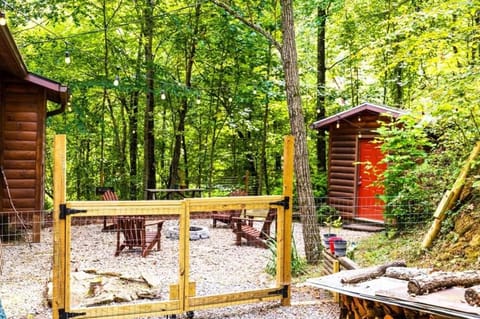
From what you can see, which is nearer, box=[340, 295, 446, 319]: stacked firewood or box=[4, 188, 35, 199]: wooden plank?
box=[340, 295, 446, 319]: stacked firewood

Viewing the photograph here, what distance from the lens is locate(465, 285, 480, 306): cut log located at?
2477 mm

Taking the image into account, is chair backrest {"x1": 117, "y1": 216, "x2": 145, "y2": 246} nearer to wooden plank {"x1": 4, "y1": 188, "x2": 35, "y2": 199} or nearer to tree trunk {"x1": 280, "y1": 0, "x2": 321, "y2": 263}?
wooden plank {"x1": 4, "y1": 188, "x2": 35, "y2": 199}

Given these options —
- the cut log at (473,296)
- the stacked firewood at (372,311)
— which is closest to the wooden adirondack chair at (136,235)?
the stacked firewood at (372,311)

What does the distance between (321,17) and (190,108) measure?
5.03 metres

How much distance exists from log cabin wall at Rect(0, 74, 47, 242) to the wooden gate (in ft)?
14.1

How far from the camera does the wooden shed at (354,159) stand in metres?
10.4

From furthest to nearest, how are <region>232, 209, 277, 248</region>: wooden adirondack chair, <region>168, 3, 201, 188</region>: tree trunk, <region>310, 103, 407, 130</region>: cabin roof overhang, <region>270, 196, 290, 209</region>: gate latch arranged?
<region>168, 3, 201, 188</region>: tree trunk < <region>310, 103, 407, 130</region>: cabin roof overhang < <region>232, 209, 277, 248</region>: wooden adirondack chair < <region>270, 196, 290, 209</region>: gate latch

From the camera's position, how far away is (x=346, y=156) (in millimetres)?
11180

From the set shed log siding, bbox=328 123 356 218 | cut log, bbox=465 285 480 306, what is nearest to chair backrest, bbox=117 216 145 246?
cut log, bbox=465 285 480 306

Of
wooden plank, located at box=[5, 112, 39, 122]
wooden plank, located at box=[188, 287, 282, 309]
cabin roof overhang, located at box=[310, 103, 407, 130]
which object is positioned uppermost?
cabin roof overhang, located at box=[310, 103, 407, 130]

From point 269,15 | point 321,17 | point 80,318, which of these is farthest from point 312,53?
point 80,318

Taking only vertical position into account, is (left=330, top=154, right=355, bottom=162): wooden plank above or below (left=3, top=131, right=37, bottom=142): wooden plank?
below

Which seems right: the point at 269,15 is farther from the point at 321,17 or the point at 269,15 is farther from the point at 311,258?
the point at 311,258

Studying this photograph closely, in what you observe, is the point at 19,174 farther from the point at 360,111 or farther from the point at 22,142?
the point at 360,111
